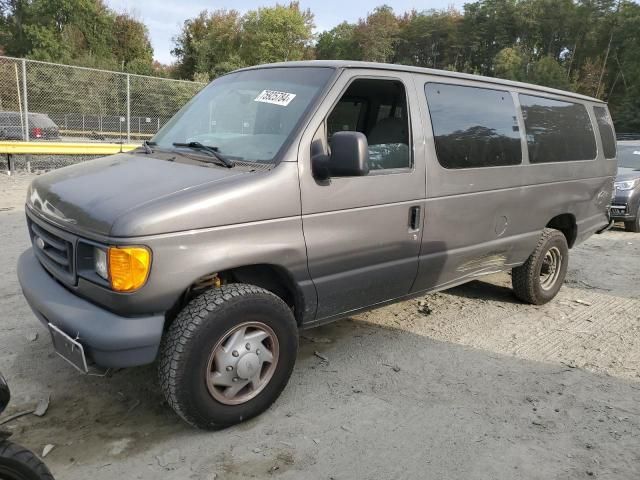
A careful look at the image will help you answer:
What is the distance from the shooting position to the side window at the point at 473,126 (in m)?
3.73

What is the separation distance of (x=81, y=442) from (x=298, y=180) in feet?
5.98

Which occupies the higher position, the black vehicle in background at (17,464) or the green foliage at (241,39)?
the green foliage at (241,39)

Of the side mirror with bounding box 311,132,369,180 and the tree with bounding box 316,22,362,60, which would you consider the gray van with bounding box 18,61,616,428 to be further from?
the tree with bounding box 316,22,362,60

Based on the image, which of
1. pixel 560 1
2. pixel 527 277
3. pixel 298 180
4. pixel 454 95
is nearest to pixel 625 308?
pixel 527 277

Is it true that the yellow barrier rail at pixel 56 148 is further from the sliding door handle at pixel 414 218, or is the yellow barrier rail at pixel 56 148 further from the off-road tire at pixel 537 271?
the sliding door handle at pixel 414 218

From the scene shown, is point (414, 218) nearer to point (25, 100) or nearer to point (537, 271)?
point (537, 271)

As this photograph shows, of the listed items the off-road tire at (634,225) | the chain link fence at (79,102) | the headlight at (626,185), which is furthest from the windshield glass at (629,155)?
the chain link fence at (79,102)

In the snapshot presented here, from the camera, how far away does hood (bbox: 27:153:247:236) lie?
2.59 m

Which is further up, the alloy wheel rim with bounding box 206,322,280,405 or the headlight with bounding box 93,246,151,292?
the headlight with bounding box 93,246,151,292

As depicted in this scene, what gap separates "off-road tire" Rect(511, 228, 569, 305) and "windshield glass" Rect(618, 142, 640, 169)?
6473mm

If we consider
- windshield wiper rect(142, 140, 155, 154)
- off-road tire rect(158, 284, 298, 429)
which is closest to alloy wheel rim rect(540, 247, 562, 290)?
off-road tire rect(158, 284, 298, 429)

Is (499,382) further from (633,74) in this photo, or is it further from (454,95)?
(633,74)

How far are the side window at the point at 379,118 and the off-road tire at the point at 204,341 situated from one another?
1182mm

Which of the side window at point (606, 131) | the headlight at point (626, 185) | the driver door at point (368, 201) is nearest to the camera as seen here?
the driver door at point (368, 201)
